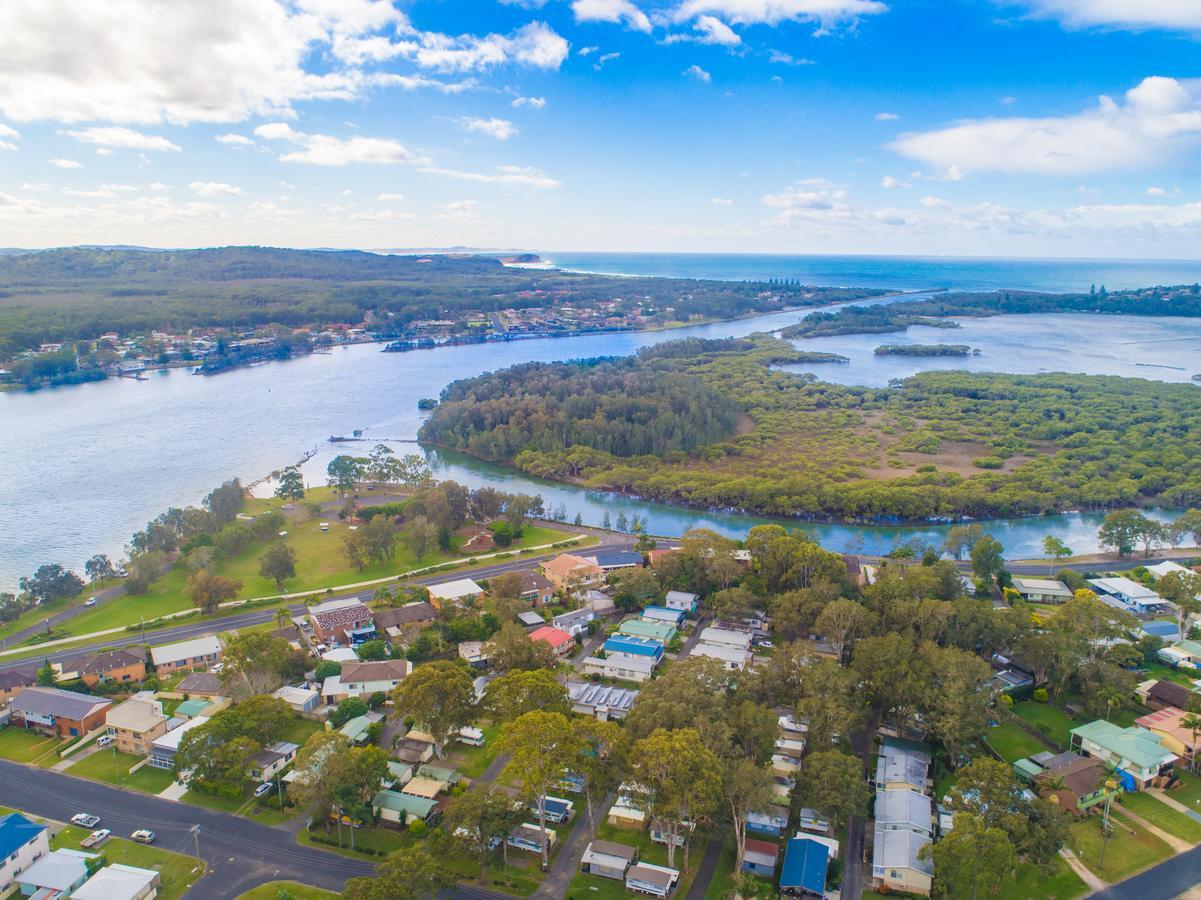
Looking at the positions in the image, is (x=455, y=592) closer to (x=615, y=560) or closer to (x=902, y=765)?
(x=615, y=560)

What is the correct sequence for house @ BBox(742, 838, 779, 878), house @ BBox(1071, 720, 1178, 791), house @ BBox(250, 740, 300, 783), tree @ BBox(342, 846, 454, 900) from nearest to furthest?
tree @ BBox(342, 846, 454, 900) → house @ BBox(742, 838, 779, 878) → house @ BBox(1071, 720, 1178, 791) → house @ BBox(250, 740, 300, 783)

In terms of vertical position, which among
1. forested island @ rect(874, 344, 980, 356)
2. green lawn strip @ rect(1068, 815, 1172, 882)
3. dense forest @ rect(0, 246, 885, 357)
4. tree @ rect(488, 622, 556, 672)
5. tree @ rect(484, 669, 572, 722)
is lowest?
green lawn strip @ rect(1068, 815, 1172, 882)

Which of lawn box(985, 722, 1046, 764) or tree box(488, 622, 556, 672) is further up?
tree box(488, 622, 556, 672)

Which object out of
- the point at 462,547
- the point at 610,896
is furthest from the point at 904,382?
the point at 610,896

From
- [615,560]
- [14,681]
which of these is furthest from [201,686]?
[615,560]

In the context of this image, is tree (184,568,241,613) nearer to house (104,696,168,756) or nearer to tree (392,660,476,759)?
house (104,696,168,756)

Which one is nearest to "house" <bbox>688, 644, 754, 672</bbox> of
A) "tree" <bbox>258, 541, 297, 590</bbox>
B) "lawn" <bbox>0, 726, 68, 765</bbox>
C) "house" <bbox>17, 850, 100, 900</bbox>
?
"house" <bbox>17, 850, 100, 900</bbox>
